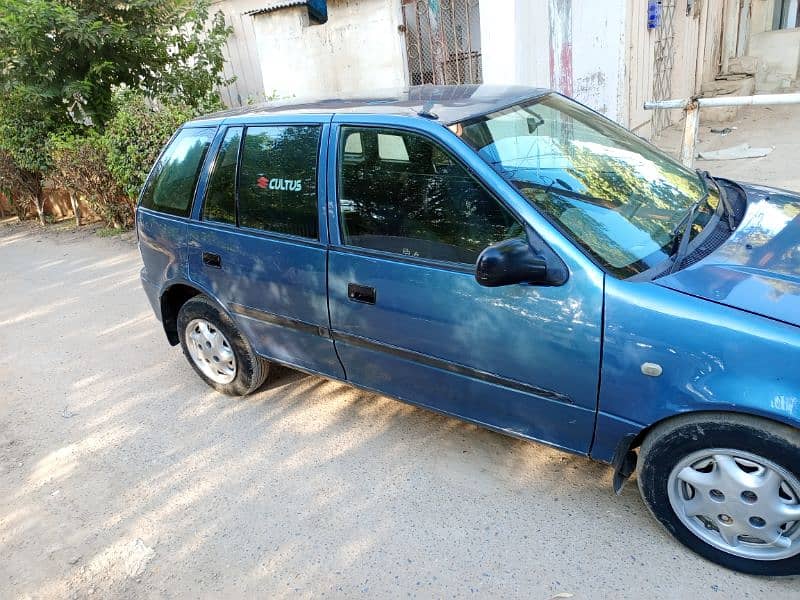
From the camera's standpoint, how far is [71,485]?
132 inches

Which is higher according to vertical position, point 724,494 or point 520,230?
point 520,230

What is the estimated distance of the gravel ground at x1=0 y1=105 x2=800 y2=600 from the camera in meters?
2.50

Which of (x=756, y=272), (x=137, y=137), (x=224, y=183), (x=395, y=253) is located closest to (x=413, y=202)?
(x=395, y=253)

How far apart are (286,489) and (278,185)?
156 cm

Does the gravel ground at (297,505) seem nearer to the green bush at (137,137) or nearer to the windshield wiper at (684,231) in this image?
the windshield wiper at (684,231)

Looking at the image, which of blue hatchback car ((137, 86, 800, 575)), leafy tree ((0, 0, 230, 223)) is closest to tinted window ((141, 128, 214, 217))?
blue hatchback car ((137, 86, 800, 575))

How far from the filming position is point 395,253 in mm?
2762

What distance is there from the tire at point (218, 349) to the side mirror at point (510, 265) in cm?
190

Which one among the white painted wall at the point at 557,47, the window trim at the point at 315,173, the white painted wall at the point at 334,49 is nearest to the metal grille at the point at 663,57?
the white painted wall at the point at 557,47

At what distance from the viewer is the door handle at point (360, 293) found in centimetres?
285

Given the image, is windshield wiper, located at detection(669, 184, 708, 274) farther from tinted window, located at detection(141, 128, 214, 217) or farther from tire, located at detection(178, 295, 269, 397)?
tinted window, located at detection(141, 128, 214, 217)

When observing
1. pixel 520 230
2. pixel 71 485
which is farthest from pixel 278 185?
pixel 71 485

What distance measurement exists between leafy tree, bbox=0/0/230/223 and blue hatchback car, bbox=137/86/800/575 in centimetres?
492

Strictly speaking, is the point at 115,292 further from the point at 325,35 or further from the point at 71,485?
the point at 325,35
